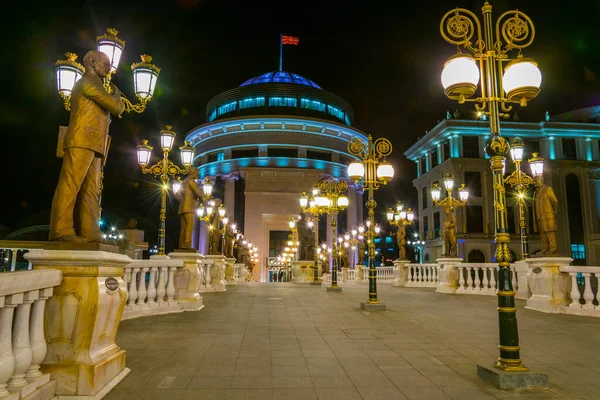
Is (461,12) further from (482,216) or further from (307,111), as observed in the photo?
(307,111)

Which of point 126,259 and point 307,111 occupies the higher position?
point 307,111

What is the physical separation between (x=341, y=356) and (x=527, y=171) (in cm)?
5528

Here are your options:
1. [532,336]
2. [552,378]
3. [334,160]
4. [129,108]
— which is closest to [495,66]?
[552,378]

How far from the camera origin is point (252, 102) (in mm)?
68750

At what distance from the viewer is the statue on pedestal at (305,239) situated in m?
27.3

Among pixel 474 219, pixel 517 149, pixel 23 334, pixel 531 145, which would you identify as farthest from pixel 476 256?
pixel 23 334

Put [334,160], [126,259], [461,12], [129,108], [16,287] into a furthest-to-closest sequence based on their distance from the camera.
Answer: [334,160] < [129,108] < [461,12] < [126,259] < [16,287]

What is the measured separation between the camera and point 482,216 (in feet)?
181

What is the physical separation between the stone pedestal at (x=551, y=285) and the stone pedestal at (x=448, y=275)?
6640 mm

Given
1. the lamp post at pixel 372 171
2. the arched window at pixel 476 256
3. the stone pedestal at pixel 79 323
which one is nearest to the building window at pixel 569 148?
the arched window at pixel 476 256

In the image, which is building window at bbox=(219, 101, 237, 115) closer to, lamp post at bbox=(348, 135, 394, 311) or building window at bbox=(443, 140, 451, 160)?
building window at bbox=(443, 140, 451, 160)

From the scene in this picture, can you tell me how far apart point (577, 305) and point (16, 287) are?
12.1 m

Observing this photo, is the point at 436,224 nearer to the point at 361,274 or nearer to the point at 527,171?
the point at 527,171

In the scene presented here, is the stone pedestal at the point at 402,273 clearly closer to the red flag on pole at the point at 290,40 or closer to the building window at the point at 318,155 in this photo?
the building window at the point at 318,155
